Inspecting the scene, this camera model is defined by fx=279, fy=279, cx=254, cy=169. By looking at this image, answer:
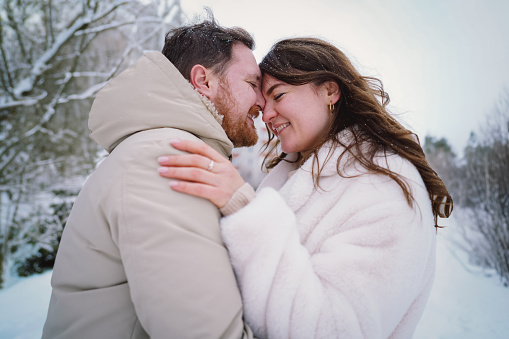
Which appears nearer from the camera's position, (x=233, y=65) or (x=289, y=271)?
(x=289, y=271)

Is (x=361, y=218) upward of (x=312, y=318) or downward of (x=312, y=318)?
upward

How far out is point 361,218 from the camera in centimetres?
127

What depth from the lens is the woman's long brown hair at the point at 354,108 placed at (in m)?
1.63

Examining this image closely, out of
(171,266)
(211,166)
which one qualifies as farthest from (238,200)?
(171,266)

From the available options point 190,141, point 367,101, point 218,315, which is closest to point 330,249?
point 218,315

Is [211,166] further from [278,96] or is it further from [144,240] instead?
[278,96]

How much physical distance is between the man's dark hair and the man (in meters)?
0.48

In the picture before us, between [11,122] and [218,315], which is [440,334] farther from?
[11,122]

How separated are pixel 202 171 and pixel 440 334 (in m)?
5.75

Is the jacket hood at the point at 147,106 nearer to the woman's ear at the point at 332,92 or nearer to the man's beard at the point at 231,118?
the man's beard at the point at 231,118

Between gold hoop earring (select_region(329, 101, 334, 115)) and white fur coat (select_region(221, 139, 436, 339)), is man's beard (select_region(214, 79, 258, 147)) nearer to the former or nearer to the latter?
gold hoop earring (select_region(329, 101, 334, 115))

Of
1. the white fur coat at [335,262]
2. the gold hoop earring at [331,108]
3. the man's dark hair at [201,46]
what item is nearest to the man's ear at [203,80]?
the man's dark hair at [201,46]

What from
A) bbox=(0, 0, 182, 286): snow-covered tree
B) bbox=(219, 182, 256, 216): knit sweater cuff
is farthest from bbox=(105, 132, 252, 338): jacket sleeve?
bbox=(0, 0, 182, 286): snow-covered tree

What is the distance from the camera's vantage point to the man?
3.05 feet
